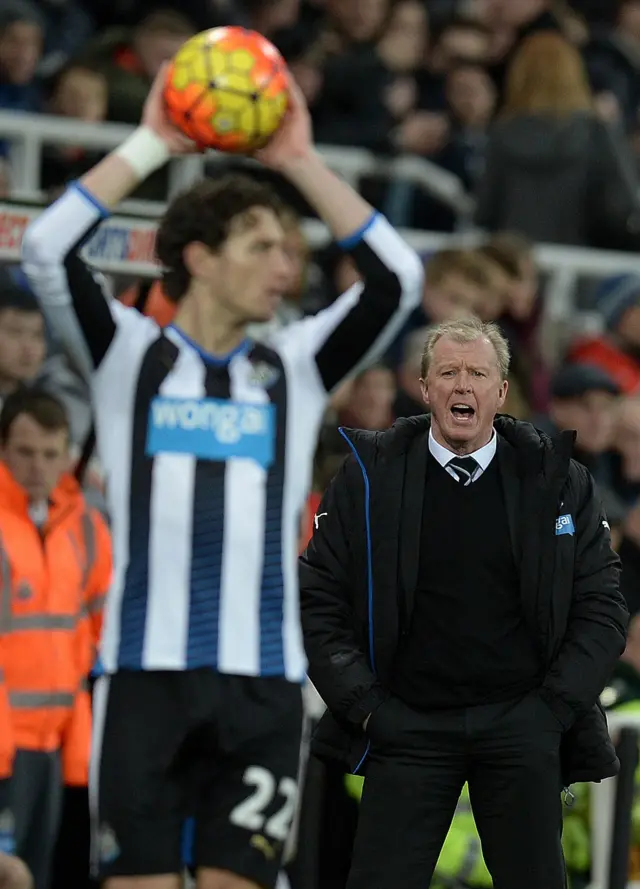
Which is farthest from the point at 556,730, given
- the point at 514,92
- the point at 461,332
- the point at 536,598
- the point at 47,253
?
the point at 514,92

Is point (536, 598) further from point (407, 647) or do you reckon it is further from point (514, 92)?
point (514, 92)

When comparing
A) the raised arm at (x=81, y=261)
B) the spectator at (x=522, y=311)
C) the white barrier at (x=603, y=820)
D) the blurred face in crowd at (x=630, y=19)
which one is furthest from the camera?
the blurred face in crowd at (x=630, y=19)

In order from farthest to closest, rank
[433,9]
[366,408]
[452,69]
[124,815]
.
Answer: [433,9], [452,69], [366,408], [124,815]

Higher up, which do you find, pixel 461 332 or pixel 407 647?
pixel 461 332

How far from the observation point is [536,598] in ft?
16.6

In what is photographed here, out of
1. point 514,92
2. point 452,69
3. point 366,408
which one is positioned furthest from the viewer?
point 452,69

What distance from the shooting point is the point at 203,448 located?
6117 millimetres

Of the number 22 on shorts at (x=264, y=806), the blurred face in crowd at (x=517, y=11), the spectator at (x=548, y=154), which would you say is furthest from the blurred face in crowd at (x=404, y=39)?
the number 22 on shorts at (x=264, y=806)

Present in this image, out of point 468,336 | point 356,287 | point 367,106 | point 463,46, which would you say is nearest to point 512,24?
point 463,46

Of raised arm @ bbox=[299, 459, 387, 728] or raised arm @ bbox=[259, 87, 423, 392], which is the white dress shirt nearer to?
raised arm @ bbox=[299, 459, 387, 728]

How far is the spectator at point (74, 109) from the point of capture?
34.2 feet

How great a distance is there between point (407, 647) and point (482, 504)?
A: 40cm

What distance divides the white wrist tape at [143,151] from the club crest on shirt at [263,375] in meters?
0.69

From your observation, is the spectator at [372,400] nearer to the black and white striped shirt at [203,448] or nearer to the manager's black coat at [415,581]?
the black and white striped shirt at [203,448]
